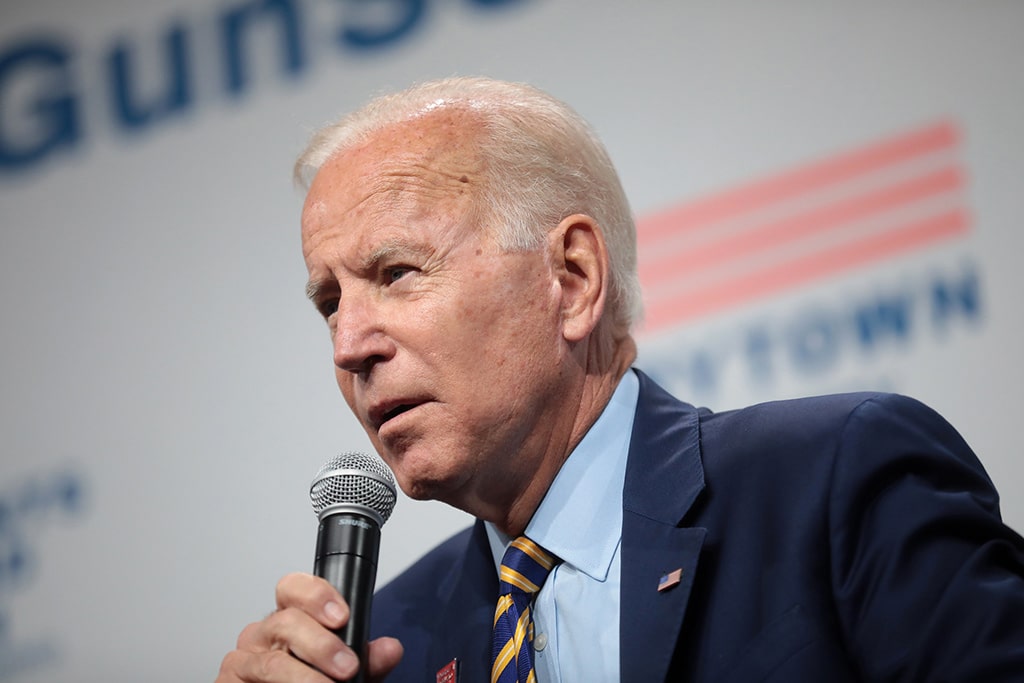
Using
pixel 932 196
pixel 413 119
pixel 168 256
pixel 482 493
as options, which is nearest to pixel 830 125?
pixel 932 196

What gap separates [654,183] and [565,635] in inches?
63.2

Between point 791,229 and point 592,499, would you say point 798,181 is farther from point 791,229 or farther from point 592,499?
point 592,499

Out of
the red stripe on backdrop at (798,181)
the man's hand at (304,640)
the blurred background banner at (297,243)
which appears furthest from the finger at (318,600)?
the red stripe on backdrop at (798,181)

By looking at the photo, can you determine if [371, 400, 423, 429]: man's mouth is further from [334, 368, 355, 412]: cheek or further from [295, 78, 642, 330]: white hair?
[295, 78, 642, 330]: white hair

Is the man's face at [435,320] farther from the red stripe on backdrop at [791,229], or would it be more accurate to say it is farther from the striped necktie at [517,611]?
the red stripe on backdrop at [791,229]

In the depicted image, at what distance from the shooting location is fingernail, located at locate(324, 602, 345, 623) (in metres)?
1.44

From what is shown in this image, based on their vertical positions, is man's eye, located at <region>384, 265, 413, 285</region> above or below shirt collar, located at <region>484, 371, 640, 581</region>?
above

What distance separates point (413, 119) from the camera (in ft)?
6.71

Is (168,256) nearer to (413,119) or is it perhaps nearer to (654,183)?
(654,183)

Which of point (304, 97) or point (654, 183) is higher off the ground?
point (304, 97)

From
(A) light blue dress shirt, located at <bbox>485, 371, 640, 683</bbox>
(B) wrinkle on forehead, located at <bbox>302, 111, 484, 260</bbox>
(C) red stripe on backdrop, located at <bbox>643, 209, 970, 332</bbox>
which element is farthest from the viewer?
(C) red stripe on backdrop, located at <bbox>643, 209, 970, 332</bbox>

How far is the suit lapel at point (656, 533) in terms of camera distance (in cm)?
164

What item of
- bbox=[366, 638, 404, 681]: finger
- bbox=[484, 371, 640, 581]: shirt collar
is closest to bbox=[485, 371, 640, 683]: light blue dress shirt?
bbox=[484, 371, 640, 581]: shirt collar

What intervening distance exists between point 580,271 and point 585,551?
0.51 meters
